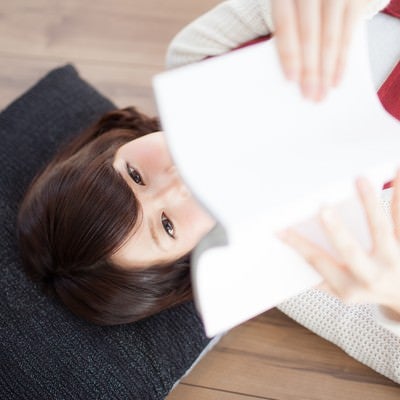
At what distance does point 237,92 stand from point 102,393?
1.87 ft

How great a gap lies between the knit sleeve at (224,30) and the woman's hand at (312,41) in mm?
386

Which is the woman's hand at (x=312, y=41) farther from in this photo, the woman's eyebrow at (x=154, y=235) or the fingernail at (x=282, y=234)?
the woman's eyebrow at (x=154, y=235)

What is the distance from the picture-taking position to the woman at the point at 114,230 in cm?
74

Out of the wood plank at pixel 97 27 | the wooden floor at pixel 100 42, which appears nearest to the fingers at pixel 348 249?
the wooden floor at pixel 100 42

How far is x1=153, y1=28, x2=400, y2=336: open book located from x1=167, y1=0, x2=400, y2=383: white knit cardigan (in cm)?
39

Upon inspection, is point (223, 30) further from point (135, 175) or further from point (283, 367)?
A: point (283, 367)

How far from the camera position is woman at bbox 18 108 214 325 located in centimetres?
74

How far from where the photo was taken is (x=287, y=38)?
48 centimetres

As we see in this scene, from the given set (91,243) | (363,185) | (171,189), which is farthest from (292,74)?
(91,243)

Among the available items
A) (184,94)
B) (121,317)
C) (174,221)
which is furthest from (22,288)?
(184,94)

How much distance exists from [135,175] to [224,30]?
1.05 feet

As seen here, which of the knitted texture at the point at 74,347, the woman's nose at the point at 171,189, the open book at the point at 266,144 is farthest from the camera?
the knitted texture at the point at 74,347

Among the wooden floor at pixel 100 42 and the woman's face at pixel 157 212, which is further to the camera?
the wooden floor at pixel 100 42

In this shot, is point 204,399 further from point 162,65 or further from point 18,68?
point 18,68
